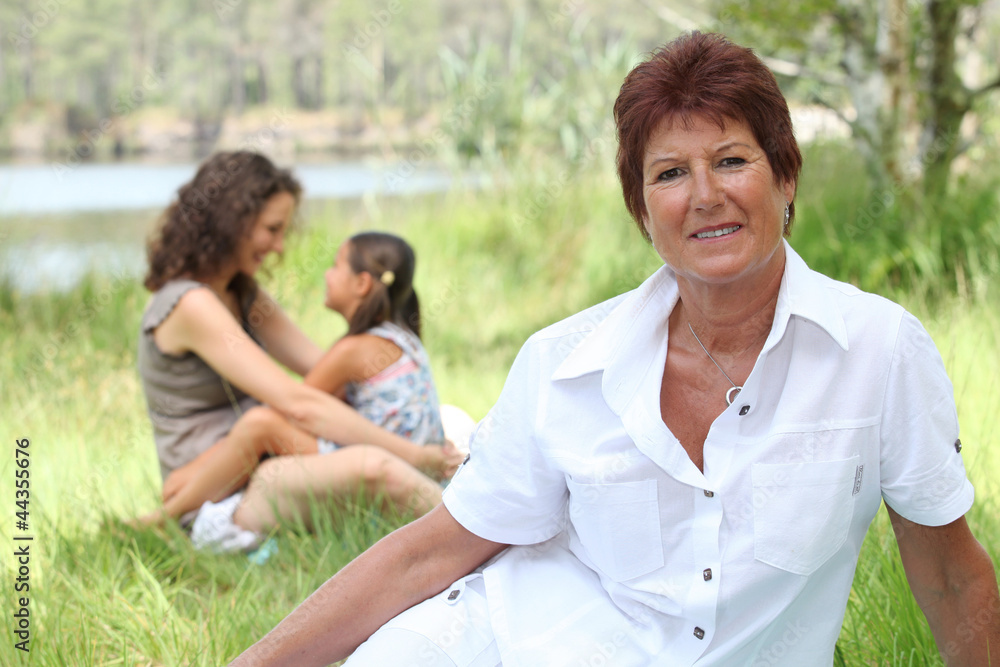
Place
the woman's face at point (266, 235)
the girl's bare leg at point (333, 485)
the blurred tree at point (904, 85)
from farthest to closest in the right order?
the blurred tree at point (904, 85), the woman's face at point (266, 235), the girl's bare leg at point (333, 485)

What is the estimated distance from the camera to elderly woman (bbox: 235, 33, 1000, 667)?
1321 millimetres

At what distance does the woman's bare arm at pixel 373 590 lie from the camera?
1.51 metres

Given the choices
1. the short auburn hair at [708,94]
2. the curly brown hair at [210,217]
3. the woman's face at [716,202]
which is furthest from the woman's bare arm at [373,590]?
the curly brown hair at [210,217]

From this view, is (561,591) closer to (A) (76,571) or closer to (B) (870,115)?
(A) (76,571)

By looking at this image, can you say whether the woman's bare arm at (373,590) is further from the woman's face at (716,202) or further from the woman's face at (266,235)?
the woman's face at (266,235)

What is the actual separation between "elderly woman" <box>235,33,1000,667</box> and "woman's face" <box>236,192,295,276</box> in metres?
1.91

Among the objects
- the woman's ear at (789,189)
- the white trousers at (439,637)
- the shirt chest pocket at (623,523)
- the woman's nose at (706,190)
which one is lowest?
the white trousers at (439,637)

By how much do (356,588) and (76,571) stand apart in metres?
1.30

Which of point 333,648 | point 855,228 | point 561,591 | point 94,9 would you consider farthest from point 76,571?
point 94,9

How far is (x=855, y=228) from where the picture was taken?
484 centimetres

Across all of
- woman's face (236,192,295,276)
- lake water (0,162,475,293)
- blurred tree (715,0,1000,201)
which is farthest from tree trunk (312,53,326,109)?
woman's face (236,192,295,276)

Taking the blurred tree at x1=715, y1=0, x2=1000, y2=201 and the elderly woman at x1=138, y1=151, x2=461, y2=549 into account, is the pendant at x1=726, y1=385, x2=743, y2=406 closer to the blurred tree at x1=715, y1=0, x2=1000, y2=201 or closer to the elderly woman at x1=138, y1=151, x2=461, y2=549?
the elderly woman at x1=138, y1=151, x2=461, y2=549

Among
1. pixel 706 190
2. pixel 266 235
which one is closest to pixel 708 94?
pixel 706 190

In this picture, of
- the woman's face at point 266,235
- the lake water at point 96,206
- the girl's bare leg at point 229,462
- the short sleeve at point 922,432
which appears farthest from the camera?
the lake water at point 96,206
